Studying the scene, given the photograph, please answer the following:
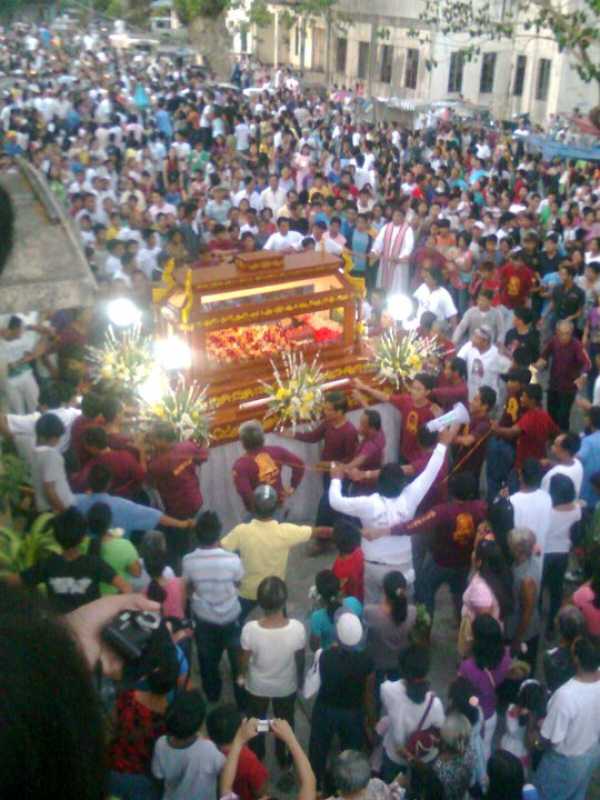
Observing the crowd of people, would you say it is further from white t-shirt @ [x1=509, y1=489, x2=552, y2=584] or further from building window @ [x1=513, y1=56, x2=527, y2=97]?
building window @ [x1=513, y1=56, x2=527, y2=97]

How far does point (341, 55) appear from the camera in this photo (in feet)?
122

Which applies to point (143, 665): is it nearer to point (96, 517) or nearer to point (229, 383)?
point (96, 517)

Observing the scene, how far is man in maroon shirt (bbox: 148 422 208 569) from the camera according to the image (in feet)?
19.1

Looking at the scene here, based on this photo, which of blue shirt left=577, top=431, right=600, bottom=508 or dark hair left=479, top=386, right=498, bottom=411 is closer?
blue shirt left=577, top=431, right=600, bottom=508

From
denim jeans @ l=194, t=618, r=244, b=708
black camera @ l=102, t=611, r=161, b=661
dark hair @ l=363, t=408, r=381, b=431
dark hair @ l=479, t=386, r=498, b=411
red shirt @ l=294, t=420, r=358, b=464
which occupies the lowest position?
denim jeans @ l=194, t=618, r=244, b=708

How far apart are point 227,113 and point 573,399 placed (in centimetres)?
1510

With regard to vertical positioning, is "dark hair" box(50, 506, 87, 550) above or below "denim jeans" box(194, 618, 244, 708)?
above

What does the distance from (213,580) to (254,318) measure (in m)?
3.10

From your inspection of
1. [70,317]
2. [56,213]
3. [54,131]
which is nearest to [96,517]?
[56,213]

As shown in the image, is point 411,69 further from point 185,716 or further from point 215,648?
point 185,716

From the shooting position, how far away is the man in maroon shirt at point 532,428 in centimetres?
640

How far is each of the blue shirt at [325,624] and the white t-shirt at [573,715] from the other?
101 centimetres

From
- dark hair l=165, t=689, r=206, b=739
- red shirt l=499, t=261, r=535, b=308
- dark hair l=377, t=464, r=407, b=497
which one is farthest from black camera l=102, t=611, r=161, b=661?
red shirt l=499, t=261, r=535, b=308

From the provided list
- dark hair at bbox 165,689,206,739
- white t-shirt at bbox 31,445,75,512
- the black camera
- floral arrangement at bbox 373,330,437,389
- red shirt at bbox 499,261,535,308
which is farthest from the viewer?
red shirt at bbox 499,261,535,308
